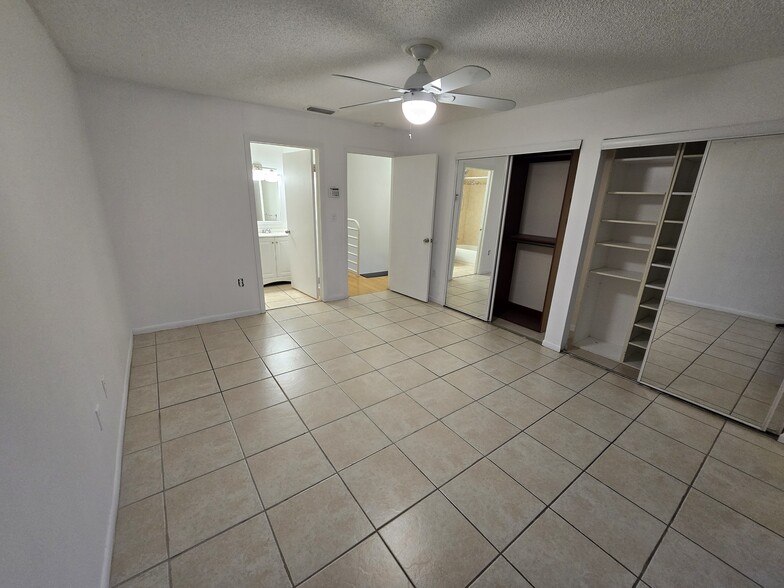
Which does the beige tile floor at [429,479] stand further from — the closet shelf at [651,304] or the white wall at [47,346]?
the closet shelf at [651,304]

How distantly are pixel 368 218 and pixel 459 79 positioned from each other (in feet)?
13.9

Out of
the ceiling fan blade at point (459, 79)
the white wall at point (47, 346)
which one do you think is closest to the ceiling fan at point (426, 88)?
the ceiling fan blade at point (459, 79)

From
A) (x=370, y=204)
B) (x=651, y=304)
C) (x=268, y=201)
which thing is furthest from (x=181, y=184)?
(x=651, y=304)

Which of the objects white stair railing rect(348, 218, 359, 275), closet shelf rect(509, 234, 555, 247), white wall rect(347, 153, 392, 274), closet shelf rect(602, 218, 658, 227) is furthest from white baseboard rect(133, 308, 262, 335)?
closet shelf rect(602, 218, 658, 227)

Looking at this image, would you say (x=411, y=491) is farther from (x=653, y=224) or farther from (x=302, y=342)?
(x=653, y=224)

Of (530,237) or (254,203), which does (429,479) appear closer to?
(530,237)

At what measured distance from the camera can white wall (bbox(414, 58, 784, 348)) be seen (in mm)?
2062

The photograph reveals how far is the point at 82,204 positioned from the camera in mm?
2119

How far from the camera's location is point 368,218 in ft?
19.6

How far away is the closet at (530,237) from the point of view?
12.1ft

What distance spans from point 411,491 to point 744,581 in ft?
4.68

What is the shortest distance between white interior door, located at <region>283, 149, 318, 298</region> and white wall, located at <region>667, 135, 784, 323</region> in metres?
3.87

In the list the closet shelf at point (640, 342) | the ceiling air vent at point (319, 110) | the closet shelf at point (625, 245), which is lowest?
the closet shelf at point (640, 342)

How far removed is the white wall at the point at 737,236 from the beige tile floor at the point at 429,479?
36.3 inches
